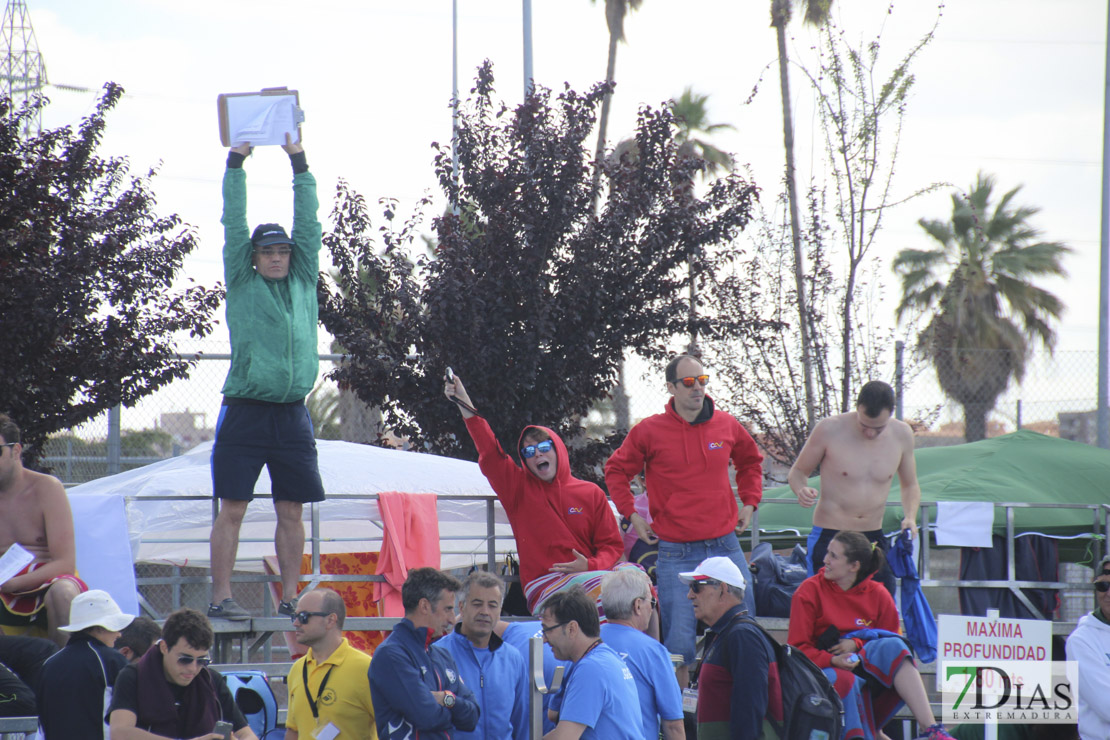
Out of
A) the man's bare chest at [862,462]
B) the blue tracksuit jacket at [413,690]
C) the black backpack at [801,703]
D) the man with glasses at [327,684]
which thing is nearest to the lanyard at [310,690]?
the man with glasses at [327,684]

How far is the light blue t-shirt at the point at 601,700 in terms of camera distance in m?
4.71

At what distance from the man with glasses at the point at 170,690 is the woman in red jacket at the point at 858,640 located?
340cm

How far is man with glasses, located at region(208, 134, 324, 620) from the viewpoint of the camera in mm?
6516

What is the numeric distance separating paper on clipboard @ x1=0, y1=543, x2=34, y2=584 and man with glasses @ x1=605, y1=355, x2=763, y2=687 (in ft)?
11.5

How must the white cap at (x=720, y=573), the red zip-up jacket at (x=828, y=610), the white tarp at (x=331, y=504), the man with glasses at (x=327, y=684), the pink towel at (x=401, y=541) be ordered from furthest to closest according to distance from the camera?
the white tarp at (x=331, y=504)
the pink towel at (x=401, y=541)
the red zip-up jacket at (x=828, y=610)
the man with glasses at (x=327, y=684)
the white cap at (x=720, y=573)

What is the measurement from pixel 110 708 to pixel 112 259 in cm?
617

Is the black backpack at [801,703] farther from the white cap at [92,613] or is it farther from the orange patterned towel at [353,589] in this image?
the orange patterned towel at [353,589]

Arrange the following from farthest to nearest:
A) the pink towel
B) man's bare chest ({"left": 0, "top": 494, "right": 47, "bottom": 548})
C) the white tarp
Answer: the white tarp < the pink towel < man's bare chest ({"left": 0, "top": 494, "right": 47, "bottom": 548})

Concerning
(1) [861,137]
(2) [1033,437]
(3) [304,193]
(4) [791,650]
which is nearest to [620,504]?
(4) [791,650]

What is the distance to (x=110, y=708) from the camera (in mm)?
4930

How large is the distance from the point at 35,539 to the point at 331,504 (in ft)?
8.50

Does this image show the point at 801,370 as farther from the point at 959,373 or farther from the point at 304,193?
the point at 304,193

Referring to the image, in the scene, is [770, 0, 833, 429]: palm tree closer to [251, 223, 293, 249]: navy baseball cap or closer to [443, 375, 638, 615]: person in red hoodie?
[443, 375, 638, 615]: person in red hoodie

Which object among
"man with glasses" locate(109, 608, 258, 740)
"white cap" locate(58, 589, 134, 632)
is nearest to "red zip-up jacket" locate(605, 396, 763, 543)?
"man with glasses" locate(109, 608, 258, 740)
